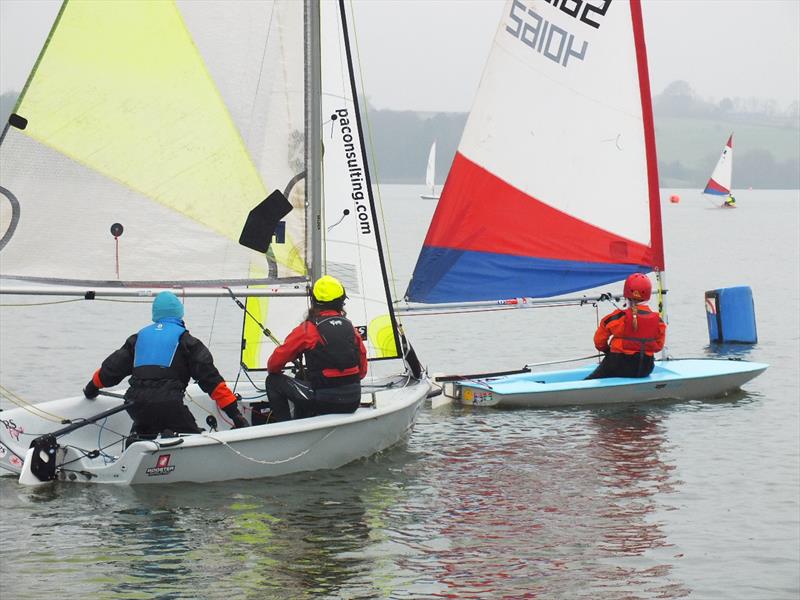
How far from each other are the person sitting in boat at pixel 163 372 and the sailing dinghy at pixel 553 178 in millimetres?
5806

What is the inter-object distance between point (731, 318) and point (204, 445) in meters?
14.2

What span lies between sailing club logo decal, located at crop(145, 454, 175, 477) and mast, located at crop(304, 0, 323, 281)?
205 cm

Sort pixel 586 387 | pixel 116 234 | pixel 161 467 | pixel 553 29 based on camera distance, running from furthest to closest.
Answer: pixel 553 29
pixel 586 387
pixel 116 234
pixel 161 467

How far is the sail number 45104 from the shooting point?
596 inches

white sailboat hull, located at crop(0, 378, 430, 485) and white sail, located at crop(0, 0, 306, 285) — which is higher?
white sail, located at crop(0, 0, 306, 285)

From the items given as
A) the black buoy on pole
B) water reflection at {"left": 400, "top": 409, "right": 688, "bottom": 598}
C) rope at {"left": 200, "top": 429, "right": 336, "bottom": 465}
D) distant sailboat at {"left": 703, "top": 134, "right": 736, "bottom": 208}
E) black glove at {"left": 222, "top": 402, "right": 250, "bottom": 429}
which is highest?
distant sailboat at {"left": 703, "top": 134, "right": 736, "bottom": 208}

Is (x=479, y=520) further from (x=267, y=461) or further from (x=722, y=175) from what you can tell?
(x=722, y=175)

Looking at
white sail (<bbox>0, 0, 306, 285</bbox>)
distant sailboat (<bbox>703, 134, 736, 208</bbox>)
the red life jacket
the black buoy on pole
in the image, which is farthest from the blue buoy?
distant sailboat (<bbox>703, 134, 736, 208</bbox>)

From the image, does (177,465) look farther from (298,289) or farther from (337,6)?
(337,6)

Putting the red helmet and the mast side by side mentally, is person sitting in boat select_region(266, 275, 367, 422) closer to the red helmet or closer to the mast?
the mast

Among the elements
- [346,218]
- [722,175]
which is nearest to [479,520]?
[346,218]

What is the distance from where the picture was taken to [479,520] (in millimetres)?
9703

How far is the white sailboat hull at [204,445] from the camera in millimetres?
9562

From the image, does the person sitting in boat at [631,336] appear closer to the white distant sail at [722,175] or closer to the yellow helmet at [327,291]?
the yellow helmet at [327,291]
